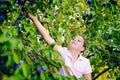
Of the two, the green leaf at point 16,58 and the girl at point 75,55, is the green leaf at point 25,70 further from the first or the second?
the girl at point 75,55

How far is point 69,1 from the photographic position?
4.20 metres

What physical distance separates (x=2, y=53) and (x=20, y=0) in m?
1.77

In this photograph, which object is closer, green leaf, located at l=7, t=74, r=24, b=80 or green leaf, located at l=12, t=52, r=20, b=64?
green leaf, located at l=7, t=74, r=24, b=80

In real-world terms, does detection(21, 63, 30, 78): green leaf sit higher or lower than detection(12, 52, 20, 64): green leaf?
lower

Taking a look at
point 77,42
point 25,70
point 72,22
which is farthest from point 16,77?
point 72,22

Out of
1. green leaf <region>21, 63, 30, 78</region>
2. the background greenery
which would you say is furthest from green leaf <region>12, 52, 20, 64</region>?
the background greenery

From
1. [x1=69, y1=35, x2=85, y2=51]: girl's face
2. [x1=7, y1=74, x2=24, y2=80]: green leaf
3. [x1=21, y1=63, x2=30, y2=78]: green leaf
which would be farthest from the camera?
[x1=69, y1=35, x2=85, y2=51]: girl's face

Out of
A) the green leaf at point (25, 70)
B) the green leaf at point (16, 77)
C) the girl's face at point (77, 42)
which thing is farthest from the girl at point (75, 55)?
the green leaf at point (16, 77)

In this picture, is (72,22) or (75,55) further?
(72,22)

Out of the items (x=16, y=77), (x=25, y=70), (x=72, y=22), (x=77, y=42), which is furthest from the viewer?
(x=72, y=22)

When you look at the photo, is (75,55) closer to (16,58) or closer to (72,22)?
(16,58)

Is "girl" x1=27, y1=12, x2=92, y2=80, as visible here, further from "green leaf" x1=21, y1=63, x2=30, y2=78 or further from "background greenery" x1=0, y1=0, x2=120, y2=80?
"green leaf" x1=21, y1=63, x2=30, y2=78

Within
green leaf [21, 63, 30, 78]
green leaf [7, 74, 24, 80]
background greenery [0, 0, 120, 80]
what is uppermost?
green leaf [7, 74, 24, 80]

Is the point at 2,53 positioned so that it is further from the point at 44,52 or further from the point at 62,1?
the point at 62,1
